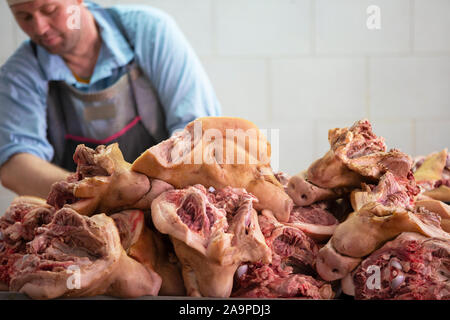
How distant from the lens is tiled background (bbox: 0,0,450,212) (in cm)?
182

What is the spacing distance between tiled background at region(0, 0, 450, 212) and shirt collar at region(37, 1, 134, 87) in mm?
497

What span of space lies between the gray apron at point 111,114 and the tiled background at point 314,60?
0.50 meters

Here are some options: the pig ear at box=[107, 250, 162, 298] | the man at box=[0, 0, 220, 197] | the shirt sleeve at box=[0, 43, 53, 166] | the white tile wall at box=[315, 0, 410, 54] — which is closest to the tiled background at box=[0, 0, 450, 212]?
the white tile wall at box=[315, 0, 410, 54]

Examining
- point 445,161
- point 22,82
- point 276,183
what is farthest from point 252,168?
point 22,82

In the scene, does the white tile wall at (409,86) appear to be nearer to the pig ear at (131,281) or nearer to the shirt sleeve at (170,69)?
the shirt sleeve at (170,69)

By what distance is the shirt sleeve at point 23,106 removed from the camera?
4.43 feet

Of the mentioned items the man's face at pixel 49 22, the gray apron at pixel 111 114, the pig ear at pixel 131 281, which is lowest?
the pig ear at pixel 131 281

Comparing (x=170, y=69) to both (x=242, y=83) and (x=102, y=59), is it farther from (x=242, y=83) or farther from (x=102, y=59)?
(x=242, y=83)

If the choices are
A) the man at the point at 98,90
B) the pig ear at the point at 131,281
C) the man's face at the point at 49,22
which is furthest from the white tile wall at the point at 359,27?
the pig ear at the point at 131,281

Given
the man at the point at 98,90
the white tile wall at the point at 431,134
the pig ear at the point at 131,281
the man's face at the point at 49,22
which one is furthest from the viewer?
the white tile wall at the point at 431,134

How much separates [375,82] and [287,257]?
5.11 feet

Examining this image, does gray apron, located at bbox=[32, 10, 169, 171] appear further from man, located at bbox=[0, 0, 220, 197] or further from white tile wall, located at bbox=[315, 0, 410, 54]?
white tile wall, located at bbox=[315, 0, 410, 54]

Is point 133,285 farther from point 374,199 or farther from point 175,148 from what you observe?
point 374,199

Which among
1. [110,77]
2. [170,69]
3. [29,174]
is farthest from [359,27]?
[29,174]
